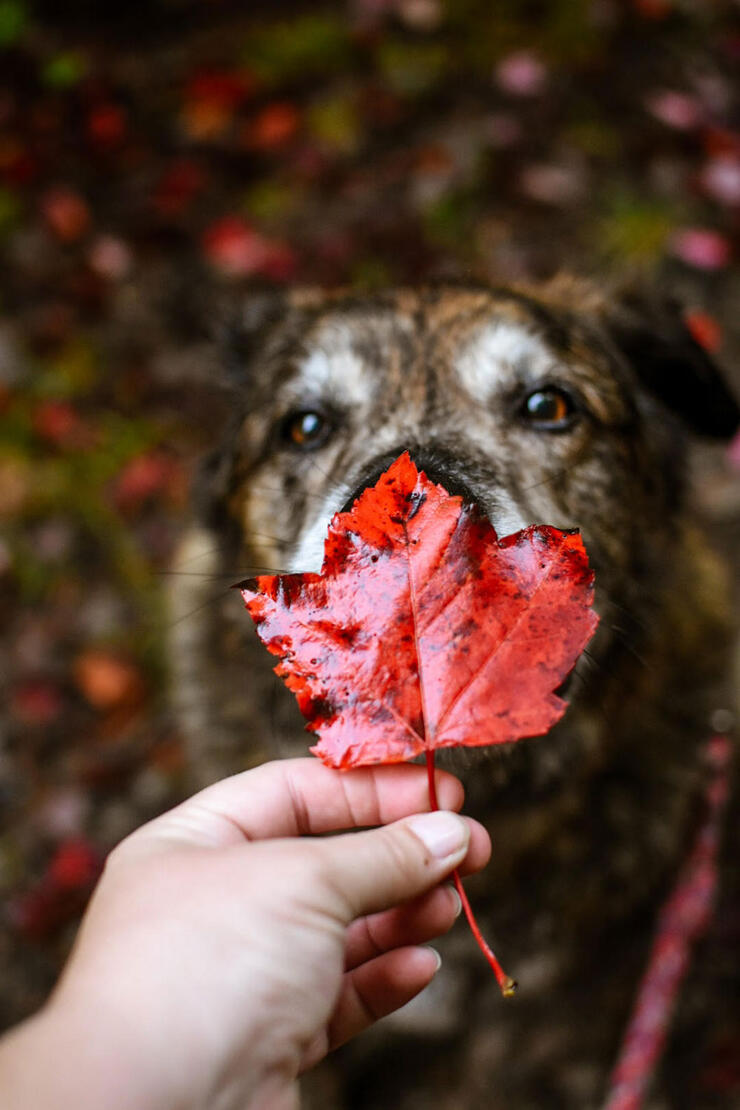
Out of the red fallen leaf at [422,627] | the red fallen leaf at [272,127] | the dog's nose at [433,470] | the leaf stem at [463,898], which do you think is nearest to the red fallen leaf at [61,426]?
the red fallen leaf at [272,127]

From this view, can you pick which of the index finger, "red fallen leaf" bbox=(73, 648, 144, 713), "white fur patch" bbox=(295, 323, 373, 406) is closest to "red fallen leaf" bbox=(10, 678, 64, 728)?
"red fallen leaf" bbox=(73, 648, 144, 713)

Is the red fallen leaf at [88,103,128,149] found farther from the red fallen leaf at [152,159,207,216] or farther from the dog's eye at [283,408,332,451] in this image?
the dog's eye at [283,408,332,451]

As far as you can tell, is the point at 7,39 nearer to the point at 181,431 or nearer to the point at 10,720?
the point at 181,431

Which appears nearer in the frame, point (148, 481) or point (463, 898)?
point (463, 898)

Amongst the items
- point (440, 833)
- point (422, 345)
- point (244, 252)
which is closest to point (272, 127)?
point (244, 252)

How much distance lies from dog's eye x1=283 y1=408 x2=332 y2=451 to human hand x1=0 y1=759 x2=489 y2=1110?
1.22 m

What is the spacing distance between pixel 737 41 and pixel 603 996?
589cm

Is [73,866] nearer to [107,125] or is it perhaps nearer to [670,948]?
[670,948]

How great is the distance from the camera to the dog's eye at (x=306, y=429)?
Answer: 2328 mm

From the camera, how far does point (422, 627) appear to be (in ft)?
4.19

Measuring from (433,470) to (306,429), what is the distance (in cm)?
90

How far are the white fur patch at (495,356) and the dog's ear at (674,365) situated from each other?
1.80ft

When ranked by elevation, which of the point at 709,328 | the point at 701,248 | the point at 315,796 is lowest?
the point at 315,796

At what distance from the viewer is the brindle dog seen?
2158 mm
